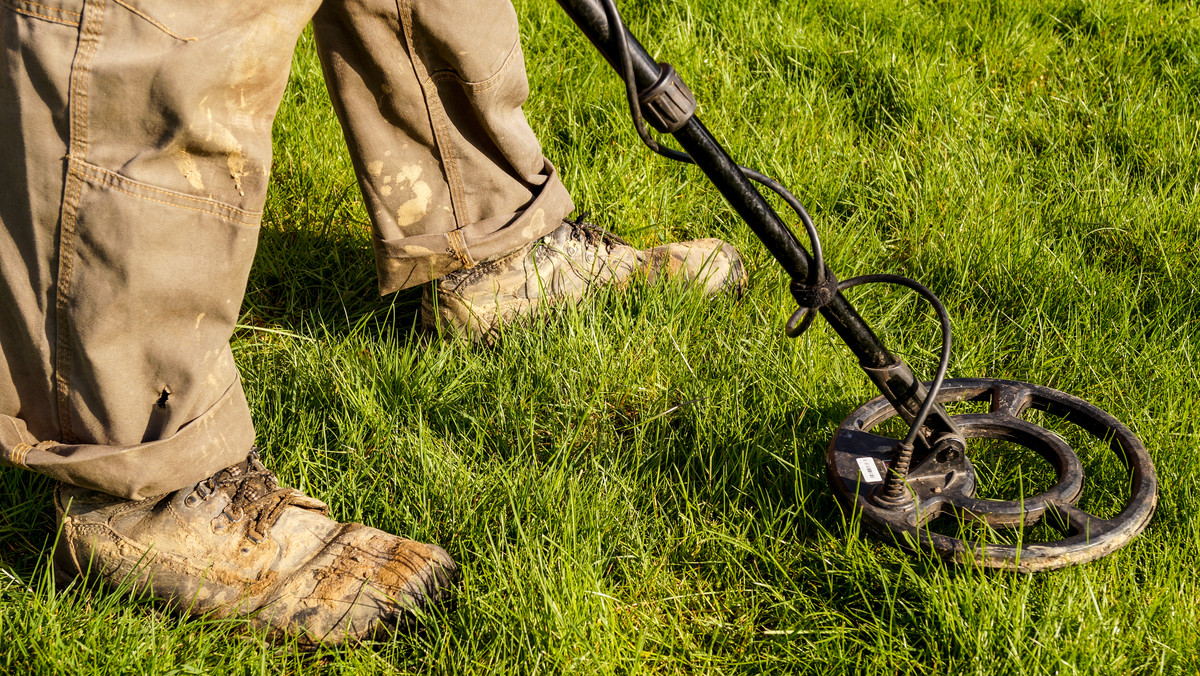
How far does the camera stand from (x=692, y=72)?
10.5 feet

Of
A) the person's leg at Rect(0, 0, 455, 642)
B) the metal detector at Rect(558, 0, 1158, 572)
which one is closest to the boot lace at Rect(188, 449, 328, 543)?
the person's leg at Rect(0, 0, 455, 642)

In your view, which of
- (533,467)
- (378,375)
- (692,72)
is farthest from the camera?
(692,72)

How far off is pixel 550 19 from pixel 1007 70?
1.54m

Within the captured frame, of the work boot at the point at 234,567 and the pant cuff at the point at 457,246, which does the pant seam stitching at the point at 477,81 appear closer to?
the pant cuff at the point at 457,246

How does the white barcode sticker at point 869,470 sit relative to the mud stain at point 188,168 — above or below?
below

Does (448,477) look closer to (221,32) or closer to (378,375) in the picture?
(378,375)

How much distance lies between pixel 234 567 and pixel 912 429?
1.19 m

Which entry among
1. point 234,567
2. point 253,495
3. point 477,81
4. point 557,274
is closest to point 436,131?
point 477,81

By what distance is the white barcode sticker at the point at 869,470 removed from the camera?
177cm

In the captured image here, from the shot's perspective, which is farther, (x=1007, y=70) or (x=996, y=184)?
(x=1007, y=70)

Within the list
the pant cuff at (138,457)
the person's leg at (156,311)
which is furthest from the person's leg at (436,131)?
the pant cuff at (138,457)

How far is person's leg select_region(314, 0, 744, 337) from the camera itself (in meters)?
1.96

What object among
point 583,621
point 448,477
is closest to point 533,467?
point 448,477

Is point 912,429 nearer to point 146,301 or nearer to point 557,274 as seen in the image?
point 557,274
